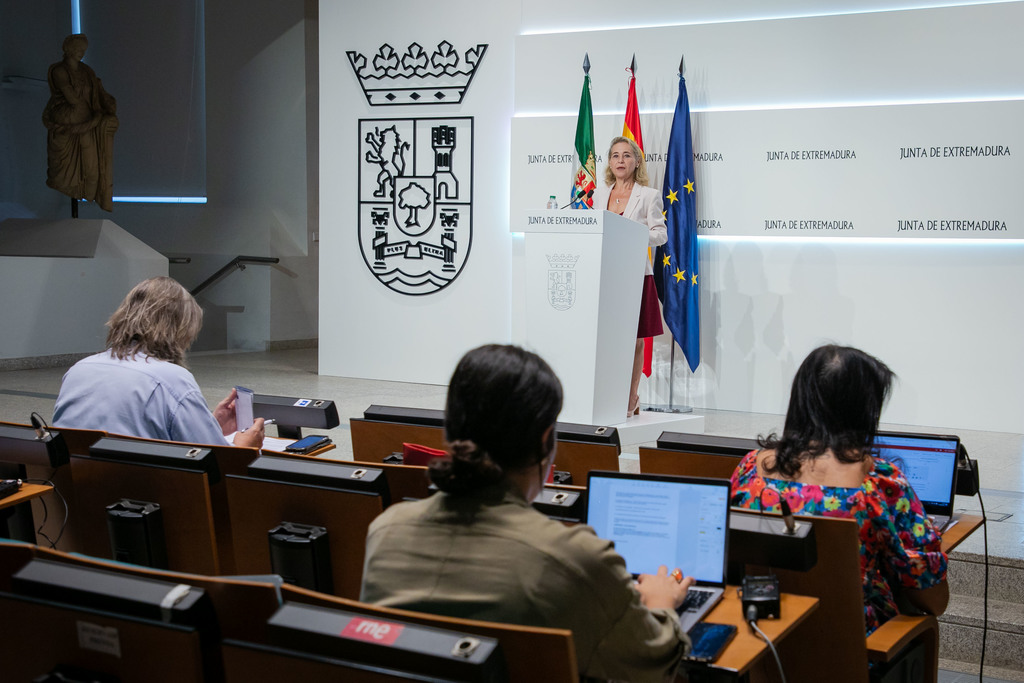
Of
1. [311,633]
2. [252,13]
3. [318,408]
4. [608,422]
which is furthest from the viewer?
[252,13]

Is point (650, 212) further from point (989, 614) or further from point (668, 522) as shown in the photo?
point (668, 522)

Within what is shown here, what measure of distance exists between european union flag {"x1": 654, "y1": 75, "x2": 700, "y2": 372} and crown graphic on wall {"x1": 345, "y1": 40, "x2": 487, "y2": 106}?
1.78 metres

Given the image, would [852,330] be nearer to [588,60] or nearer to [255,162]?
[588,60]

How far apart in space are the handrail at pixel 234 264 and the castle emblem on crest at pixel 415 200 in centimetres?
303

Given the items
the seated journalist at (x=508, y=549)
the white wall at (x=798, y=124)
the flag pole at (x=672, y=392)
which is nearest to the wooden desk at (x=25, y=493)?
the seated journalist at (x=508, y=549)

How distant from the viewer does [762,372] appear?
681cm

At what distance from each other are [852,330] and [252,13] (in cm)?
755

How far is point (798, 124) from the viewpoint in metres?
6.52

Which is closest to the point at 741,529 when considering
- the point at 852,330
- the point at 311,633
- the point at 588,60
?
the point at 311,633

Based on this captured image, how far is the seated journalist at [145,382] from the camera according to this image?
2.74m

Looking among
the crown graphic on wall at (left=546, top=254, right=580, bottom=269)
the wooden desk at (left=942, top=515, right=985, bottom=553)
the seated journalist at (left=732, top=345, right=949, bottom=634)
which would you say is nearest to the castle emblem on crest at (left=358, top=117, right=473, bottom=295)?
the crown graphic on wall at (left=546, top=254, right=580, bottom=269)

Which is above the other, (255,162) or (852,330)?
(255,162)

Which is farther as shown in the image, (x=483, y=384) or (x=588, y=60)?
(x=588, y=60)

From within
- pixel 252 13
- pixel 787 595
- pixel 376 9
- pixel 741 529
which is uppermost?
pixel 252 13
